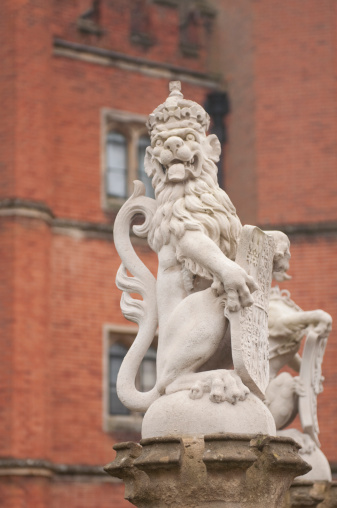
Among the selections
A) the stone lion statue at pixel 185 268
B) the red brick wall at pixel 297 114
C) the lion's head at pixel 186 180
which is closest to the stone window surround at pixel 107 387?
the red brick wall at pixel 297 114

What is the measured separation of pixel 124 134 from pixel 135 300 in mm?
14870

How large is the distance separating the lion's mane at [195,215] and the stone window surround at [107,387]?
13.4 meters

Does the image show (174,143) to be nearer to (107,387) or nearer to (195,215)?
Answer: (195,215)

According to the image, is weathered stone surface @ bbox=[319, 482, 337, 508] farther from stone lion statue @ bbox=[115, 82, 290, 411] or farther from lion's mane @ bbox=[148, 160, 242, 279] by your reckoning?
lion's mane @ bbox=[148, 160, 242, 279]

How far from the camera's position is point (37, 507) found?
726 inches

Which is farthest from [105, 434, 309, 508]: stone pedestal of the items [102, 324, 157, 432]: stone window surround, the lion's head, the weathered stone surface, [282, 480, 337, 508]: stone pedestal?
[102, 324, 157, 432]: stone window surround

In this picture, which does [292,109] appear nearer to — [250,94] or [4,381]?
[250,94]

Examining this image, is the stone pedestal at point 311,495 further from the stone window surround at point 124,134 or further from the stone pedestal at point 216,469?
the stone window surround at point 124,134

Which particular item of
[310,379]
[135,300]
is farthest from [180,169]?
[310,379]

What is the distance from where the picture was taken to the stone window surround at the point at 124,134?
20922 millimetres

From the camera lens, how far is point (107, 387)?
20.0m

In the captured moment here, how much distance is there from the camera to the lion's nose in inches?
258

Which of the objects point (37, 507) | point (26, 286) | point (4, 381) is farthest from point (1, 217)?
point (37, 507)

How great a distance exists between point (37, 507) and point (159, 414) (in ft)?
42.1
